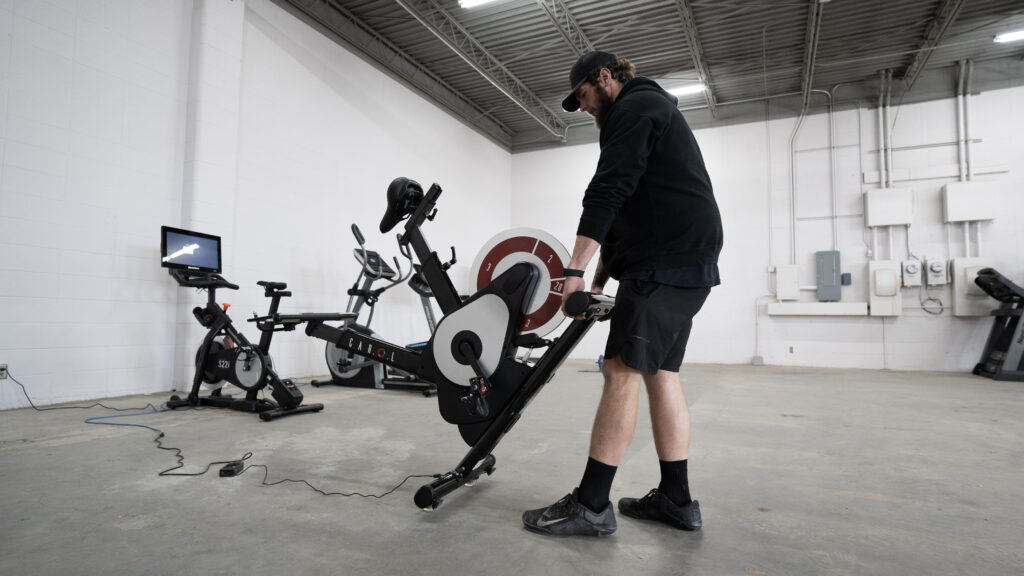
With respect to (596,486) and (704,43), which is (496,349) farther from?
(704,43)

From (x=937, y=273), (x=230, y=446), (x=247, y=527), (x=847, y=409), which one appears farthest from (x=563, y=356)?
(x=937, y=273)

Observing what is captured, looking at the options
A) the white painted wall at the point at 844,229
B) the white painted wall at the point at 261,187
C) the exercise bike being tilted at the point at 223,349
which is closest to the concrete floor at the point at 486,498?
the exercise bike being tilted at the point at 223,349

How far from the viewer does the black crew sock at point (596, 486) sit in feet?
4.64

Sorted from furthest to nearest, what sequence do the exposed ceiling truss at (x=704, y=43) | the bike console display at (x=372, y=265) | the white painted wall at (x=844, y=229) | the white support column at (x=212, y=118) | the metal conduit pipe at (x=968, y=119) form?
the metal conduit pipe at (x=968, y=119), the white painted wall at (x=844, y=229), the exposed ceiling truss at (x=704, y=43), the bike console display at (x=372, y=265), the white support column at (x=212, y=118)

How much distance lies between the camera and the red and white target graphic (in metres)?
1.58

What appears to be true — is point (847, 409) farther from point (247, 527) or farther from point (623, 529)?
point (247, 527)

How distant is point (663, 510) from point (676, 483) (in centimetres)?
9

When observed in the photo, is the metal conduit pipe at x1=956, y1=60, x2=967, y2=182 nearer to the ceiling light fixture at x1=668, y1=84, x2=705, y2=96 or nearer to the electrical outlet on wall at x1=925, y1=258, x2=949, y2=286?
the electrical outlet on wall at x1=925, y1=258, x2=949, y2=286

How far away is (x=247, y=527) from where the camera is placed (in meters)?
1.46

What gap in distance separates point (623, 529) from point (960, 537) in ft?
3.14

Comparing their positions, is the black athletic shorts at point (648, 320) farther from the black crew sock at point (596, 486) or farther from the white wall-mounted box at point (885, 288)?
the white wall-mounted box at point (885, 288)

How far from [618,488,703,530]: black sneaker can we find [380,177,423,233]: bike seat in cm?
128

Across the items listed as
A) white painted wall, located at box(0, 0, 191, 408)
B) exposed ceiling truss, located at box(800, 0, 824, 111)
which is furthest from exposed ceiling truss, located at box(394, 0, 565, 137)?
exposed ceiling truss, located at box(800, 0, 824, 111)

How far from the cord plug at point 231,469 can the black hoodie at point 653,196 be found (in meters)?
1.63
